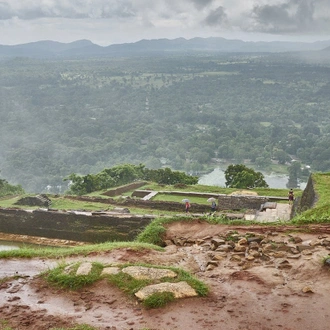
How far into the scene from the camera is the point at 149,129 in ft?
437

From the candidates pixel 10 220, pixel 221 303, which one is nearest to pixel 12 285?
pixel 221 303

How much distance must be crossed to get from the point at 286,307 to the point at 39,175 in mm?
80800

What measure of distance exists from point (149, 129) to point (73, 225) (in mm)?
111838

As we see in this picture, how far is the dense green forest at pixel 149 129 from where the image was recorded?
93.4 m

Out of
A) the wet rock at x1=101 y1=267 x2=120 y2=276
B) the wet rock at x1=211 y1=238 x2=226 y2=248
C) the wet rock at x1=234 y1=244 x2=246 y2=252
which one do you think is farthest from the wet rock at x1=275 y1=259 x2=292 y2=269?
the wet rock at x1=101 y1=267 x2=120 y2=276

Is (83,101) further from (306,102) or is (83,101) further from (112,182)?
(112,182)

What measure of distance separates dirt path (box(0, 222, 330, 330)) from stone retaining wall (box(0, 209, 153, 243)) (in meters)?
10.6

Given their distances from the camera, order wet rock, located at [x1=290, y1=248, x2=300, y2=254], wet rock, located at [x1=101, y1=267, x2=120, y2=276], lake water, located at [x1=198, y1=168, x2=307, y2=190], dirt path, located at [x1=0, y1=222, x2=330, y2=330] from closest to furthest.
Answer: dirt path, located at [x1=0, y1=222, x2=330, y2=330], wet rock, located at [x1=101, y1=267, x2=120, y2=276], wet rock, located at [x1=290, y1=248, x2=300, y2=254], lake water, located at [x1=198, y1=168, x2=307, y2=190]

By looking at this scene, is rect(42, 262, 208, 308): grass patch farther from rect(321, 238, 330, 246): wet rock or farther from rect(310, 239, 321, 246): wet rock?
rect(321, 238, 330, 246): wet rock

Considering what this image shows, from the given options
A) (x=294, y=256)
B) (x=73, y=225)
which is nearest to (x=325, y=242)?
(x=294, y=256)

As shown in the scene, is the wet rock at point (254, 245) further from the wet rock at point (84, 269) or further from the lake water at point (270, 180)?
the lake water at point (270, 180)

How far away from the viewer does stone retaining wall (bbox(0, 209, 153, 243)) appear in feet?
67.7

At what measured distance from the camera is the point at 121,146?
109 meters

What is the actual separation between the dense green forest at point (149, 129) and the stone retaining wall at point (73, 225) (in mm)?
55019
